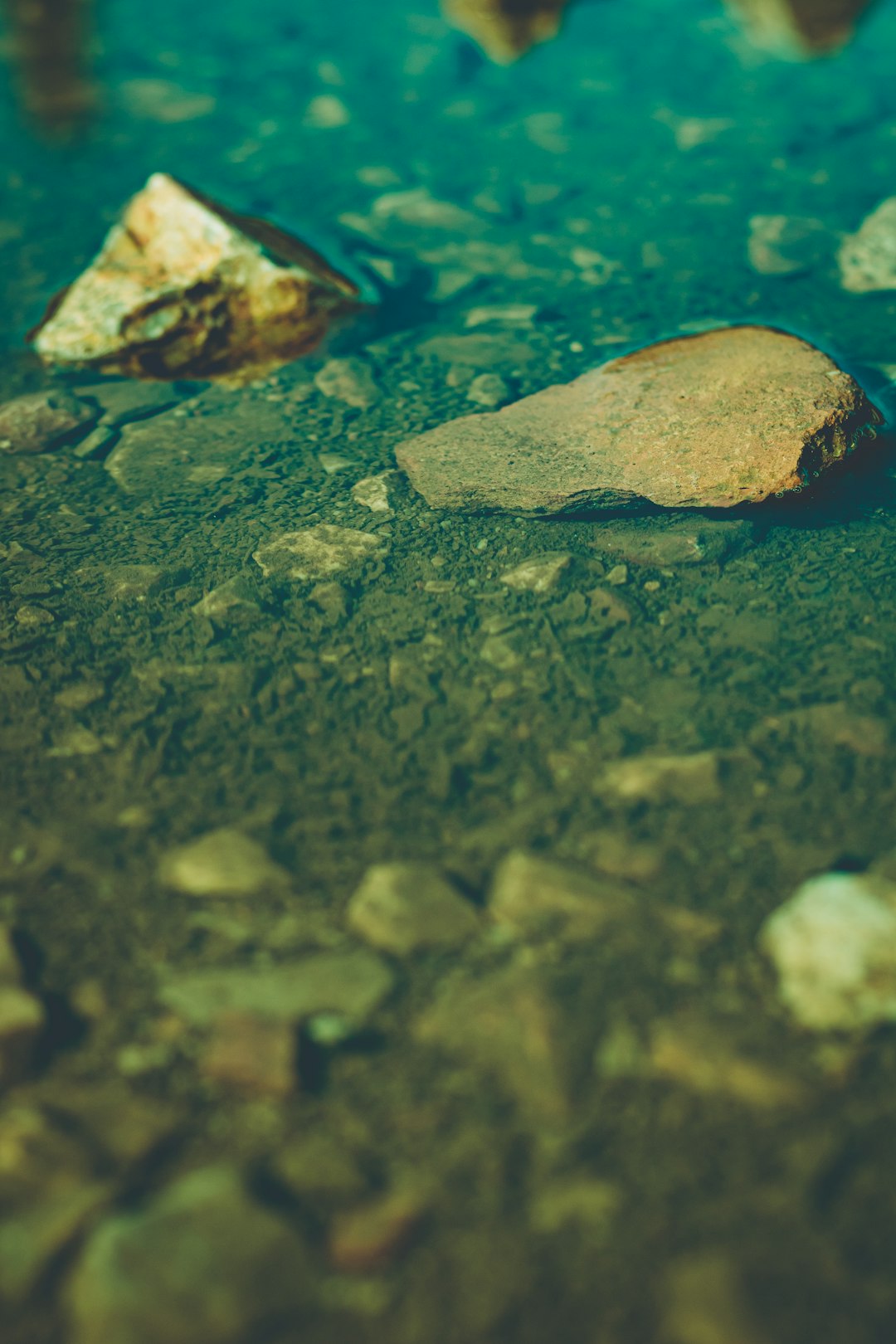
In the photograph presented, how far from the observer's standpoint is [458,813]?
200 cm

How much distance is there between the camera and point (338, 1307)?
1.33 meters

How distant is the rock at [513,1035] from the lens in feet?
5.05

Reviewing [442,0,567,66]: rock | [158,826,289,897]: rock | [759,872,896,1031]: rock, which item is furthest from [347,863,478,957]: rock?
[442,0,567,66]: rock

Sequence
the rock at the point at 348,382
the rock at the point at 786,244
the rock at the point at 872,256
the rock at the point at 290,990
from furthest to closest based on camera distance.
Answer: the rock at the point at 786,244 → the rock at the point at 872,256 → the rock at the point at 348,382 → the rock at the point at 290,990

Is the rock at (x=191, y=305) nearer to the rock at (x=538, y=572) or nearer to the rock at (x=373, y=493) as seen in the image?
the rock at (x=373, y=493)

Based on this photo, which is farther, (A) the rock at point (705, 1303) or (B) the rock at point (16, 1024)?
(B) the rock at point (16, 1024)

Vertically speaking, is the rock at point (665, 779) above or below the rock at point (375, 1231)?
above

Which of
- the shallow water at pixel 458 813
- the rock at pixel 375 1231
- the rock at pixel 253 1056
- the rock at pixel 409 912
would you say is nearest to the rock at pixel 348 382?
the shallow water at pixel 458 813

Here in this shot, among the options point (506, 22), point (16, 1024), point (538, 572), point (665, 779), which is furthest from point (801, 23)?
point (16, 1024)

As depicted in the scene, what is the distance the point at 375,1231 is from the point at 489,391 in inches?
94.9

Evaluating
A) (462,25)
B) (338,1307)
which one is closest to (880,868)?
(338,1307)

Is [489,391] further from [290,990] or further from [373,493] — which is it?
[290,990]

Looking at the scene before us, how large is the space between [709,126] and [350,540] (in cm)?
324

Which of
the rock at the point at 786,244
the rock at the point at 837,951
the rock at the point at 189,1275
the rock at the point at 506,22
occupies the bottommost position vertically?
the rock at the point at 189,1275
